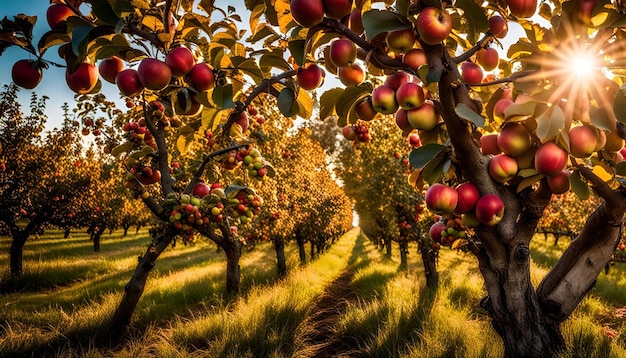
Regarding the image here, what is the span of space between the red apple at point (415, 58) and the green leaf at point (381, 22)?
7.8 inches

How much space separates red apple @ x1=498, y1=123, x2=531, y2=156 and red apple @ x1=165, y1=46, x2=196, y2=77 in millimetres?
1136

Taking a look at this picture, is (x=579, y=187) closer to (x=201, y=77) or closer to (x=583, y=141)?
(x=583, y=141)

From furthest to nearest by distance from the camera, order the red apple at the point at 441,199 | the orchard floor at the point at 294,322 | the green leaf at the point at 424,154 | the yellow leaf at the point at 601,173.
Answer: the orchard floor at the point at 294,322
the yellow leaf at the point at 601,173
the red apple at the point at 441,199
the green leaf at the point at 424,154

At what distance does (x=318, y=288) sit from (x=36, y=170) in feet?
38.2

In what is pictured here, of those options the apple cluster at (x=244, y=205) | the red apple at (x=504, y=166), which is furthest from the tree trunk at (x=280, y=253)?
the red apple at (x=504, y=166)

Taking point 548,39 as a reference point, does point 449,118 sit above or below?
below

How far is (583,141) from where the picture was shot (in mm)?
1149

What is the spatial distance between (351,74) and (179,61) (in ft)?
2.11

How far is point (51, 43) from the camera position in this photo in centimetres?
109

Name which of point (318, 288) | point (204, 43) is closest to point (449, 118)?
point (204, 43)

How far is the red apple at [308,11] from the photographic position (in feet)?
3.15

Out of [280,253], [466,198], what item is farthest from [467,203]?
[280,253]

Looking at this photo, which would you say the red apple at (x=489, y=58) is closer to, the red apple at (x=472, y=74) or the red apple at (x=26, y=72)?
the red apple at (x=472, y=74)

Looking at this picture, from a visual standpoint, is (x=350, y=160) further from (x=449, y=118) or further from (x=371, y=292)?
(x=449, y=118)
